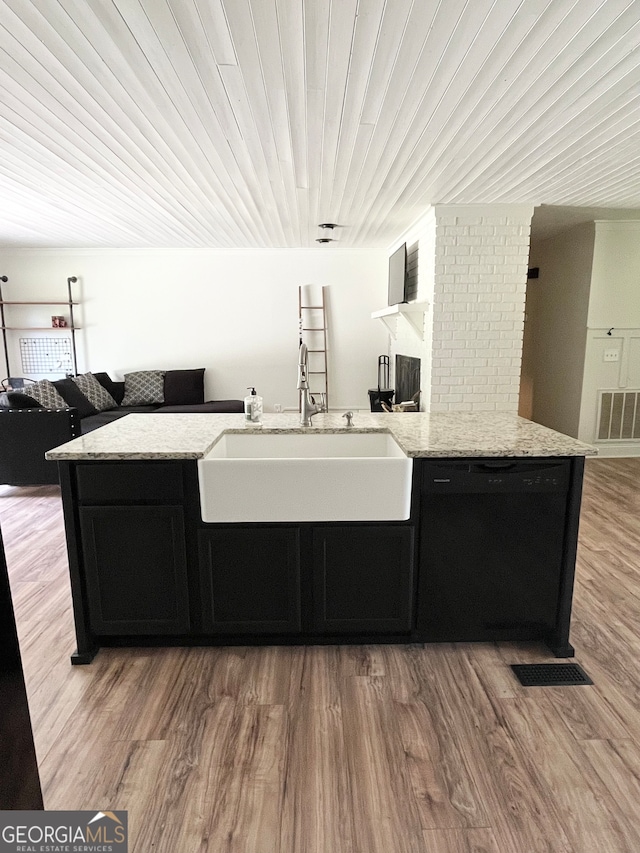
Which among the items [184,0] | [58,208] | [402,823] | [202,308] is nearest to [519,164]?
[184,0]

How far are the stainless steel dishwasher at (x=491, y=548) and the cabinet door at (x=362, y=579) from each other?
0.08m

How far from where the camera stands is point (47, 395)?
462cm

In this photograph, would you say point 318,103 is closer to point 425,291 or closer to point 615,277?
point 425,291

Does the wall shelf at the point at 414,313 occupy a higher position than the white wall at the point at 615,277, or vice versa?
Answer: the white wall at the point at 615,277

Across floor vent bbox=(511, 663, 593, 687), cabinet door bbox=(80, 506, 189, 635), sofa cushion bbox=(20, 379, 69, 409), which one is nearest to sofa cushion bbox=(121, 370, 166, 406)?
sofa cushion bbox=(20, 379, 69, 409)

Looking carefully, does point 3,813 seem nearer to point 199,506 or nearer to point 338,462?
point 199,506

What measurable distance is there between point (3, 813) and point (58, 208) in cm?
478

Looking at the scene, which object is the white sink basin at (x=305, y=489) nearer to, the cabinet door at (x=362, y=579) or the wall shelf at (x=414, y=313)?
the cabinet door at (x=362, y=579)

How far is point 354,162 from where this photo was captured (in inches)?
127

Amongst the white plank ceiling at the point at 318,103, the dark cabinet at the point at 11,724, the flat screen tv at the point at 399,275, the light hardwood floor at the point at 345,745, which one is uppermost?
the white plank ceiling at the point at 318,103

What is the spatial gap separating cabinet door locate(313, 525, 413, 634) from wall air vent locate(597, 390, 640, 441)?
4242mm

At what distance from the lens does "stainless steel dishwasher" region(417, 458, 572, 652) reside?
1935mm

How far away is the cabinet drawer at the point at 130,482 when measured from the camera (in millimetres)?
1923

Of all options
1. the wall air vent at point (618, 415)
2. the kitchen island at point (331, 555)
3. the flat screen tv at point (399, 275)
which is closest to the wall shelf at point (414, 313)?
the flat screen tv at point (399, 275)
